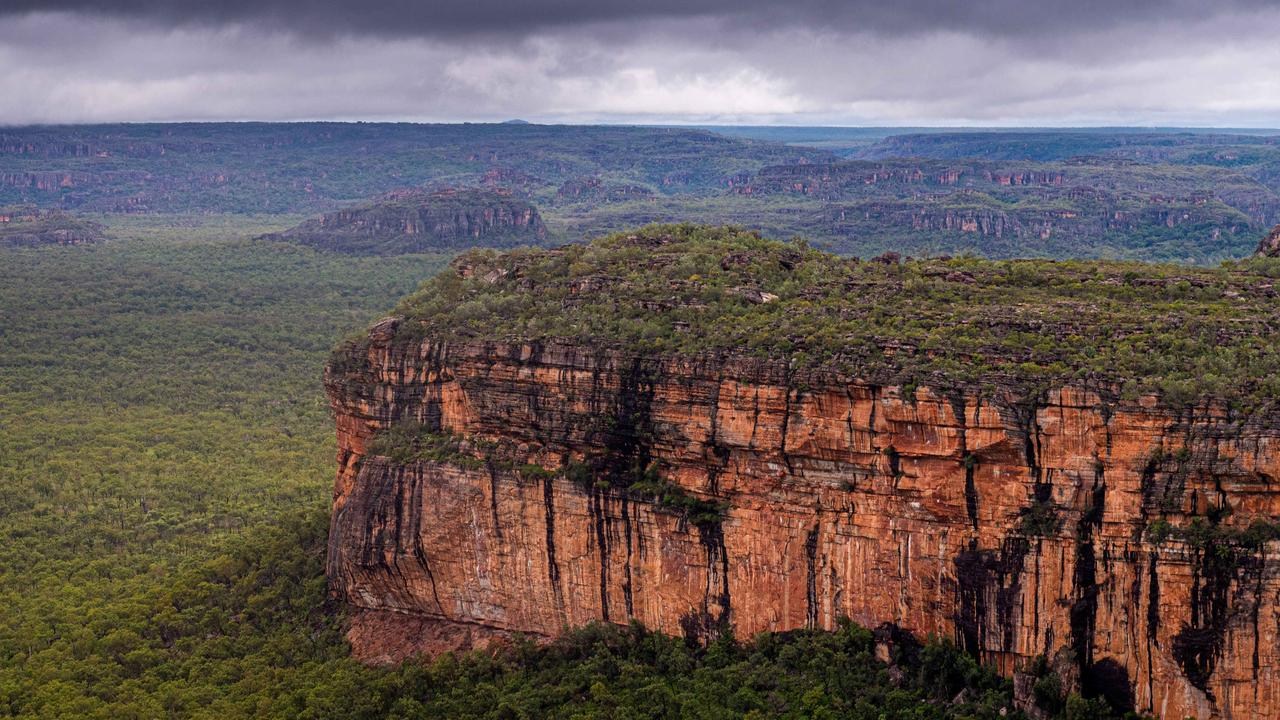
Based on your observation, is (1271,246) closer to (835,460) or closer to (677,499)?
(835,460)

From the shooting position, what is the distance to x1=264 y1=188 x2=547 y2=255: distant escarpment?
183750 millimetres

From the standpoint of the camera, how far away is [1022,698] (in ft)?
114

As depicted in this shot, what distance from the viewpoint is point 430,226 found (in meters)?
188

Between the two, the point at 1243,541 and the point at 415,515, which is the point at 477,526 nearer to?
the point at 415,515

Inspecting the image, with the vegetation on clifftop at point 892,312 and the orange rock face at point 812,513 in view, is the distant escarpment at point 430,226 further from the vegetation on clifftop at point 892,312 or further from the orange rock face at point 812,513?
the orange rock face at point 812,513

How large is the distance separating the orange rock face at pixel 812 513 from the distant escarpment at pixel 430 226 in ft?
455

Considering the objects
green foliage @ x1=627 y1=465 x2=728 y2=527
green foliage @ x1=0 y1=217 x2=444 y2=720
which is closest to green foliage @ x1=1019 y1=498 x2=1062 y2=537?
green foliage @ x1=627 y1=465 x2=728 y2=527

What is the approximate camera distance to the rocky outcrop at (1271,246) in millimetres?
49216

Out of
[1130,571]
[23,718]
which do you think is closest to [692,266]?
[1130,571]

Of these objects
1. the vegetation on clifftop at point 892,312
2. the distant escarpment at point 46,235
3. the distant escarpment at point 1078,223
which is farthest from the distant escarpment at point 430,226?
the vegetation on clifftop at point 892,312

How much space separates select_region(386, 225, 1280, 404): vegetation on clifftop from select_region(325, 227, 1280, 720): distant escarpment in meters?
0.12

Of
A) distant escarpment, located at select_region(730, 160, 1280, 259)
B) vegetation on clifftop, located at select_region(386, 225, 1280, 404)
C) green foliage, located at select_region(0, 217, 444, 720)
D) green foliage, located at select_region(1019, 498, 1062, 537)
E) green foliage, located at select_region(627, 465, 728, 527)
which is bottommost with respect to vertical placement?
green foliage, located at select_region(0, 217, 444, 720)

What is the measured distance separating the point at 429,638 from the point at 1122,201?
16313cm

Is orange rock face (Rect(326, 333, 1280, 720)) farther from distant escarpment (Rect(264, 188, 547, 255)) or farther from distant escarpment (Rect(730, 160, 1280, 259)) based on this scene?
distant escarpment (Rect(264, 188, 547, 255))
